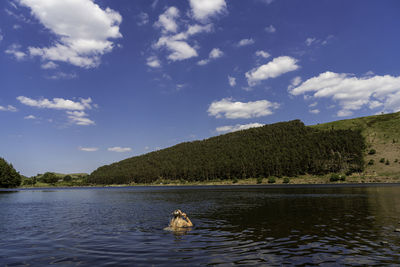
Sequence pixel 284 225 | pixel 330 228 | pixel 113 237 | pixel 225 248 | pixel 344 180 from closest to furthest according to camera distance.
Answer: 1. pixel 225 248
2. pixel 113 237
3. pixel 330 228
4. pixel 284 225
5. pixel 344 180

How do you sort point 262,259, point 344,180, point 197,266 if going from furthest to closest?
point 344,180
point 262,259
point 197,266

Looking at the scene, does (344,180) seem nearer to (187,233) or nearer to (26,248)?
(187,233)

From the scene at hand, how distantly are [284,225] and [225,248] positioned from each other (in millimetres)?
12681

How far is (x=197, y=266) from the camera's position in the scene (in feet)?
49.9

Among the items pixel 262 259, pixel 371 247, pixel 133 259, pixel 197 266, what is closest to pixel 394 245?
pixel 371 247

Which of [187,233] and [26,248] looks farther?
[187,233]

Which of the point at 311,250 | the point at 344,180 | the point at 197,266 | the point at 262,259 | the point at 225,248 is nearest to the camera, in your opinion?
the point at 197,266

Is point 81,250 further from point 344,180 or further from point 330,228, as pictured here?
point 344,180

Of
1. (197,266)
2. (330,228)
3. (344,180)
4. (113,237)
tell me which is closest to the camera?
(197,266)

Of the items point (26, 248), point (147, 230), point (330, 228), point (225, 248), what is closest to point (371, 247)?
point (330, 228)

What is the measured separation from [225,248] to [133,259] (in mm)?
6801

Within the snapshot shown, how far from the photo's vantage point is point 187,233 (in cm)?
2597

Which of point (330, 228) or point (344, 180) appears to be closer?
point (330, 228)

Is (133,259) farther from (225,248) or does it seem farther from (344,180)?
(344,180)
